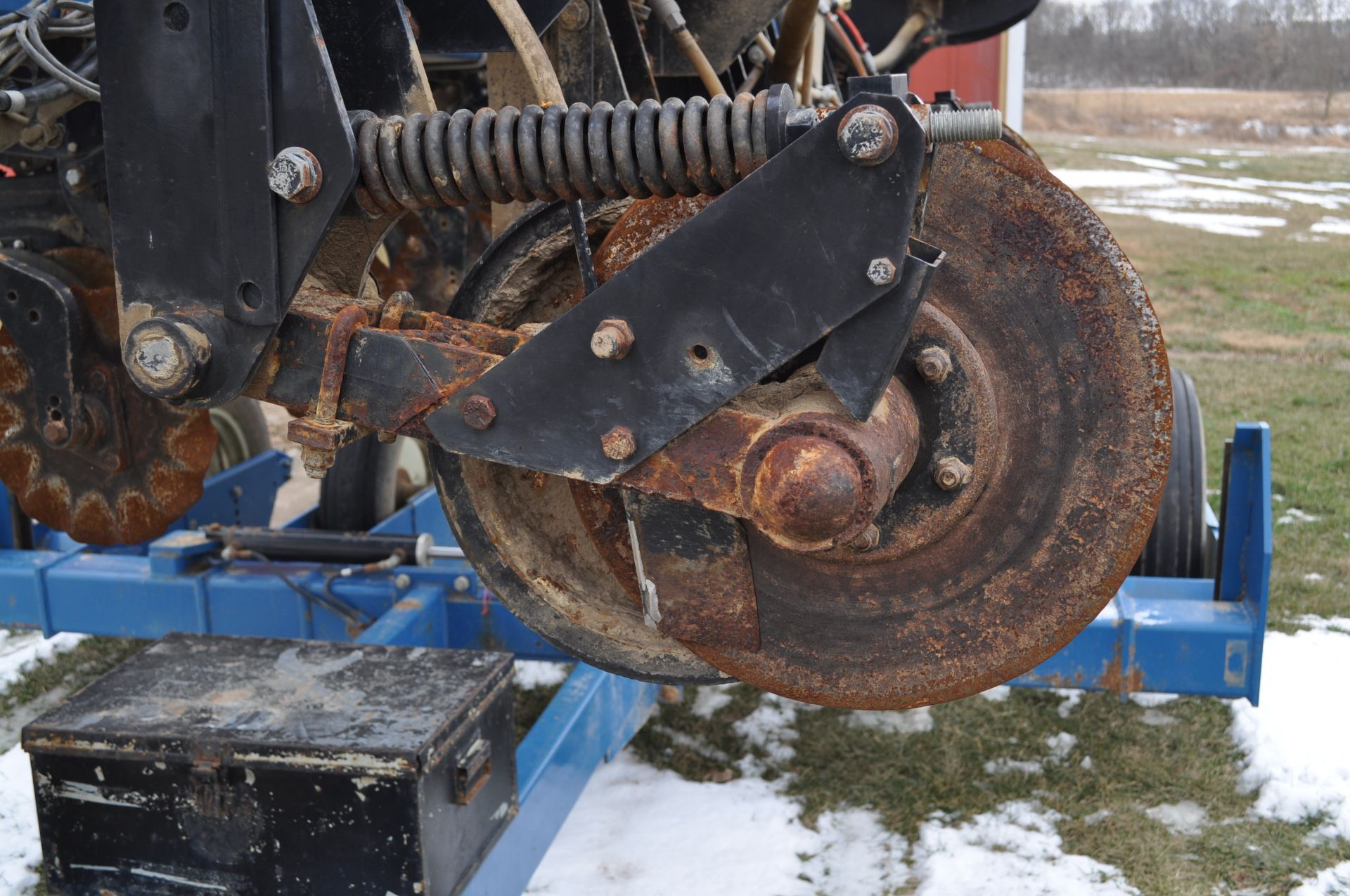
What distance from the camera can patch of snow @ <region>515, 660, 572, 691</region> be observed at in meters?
3.25

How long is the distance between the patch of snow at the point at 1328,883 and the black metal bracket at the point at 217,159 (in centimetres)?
207

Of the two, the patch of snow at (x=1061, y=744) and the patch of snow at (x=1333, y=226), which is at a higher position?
the patch of snow at (x=1333, y=226)

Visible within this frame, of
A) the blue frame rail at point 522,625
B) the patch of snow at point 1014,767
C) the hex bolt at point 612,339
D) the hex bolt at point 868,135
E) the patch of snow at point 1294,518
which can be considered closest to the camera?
the hex bolt at point 868,135

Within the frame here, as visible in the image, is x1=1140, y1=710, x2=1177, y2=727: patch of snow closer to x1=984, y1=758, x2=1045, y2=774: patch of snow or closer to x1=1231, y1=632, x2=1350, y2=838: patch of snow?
x1=1231, y1=632, x2=1350, y2=838: patch of snow

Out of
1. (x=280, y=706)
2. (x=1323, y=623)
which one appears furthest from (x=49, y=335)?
(x=1323, y=623)

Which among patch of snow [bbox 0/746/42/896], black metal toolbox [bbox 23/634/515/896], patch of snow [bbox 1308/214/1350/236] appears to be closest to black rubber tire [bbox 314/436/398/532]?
patch of snow [bbox 0/746/42/896]

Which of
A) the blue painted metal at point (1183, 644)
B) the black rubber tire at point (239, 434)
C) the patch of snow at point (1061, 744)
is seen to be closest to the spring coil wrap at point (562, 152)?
the blue painted metal at point (1183, 644)

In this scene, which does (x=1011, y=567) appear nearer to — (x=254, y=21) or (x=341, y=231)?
(x=341, y=231)

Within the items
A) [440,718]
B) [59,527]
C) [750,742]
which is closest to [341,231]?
[440,718]

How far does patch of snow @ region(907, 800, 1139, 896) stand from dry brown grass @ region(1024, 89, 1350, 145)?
20.5 metres

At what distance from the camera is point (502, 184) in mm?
1352

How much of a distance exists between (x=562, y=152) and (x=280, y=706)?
105 centimetres

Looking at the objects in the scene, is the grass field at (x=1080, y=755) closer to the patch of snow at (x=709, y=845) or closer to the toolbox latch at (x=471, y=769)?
the patch of snow at (x=709, y=845)

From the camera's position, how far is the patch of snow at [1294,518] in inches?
166
